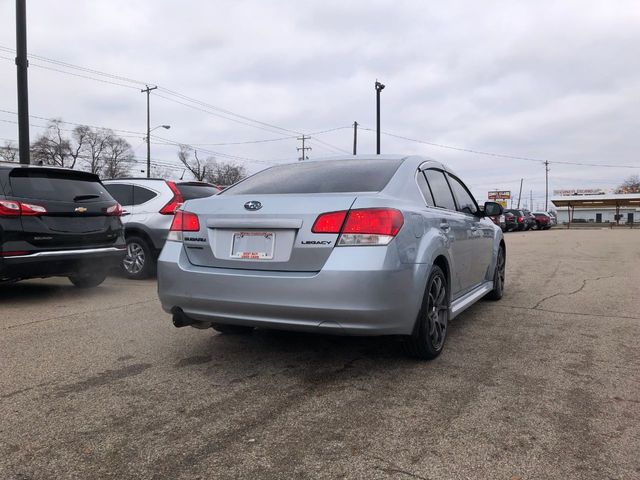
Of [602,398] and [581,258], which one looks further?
[581,258]

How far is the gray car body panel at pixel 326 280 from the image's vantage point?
3.10 m

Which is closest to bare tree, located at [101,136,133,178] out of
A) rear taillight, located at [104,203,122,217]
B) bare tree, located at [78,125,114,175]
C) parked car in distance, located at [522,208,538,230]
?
bare tree, located at [78,125,114,175]

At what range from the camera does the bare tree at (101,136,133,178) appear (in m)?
71.9

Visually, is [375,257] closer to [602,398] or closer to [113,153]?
[602,398]

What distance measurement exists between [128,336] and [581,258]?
10828 mm

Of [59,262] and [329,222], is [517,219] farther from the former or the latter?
[329,222]

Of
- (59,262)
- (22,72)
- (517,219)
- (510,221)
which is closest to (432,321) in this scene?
(59,262)

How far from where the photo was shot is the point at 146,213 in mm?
7719

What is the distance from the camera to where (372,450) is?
7.93ft

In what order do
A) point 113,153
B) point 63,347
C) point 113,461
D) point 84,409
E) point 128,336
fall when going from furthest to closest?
point 113,153 → point 128,336 → point 63,347 → point 84,409 → point 113,461

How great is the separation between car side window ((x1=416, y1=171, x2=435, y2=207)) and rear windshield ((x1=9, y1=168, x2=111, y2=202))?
4.18m

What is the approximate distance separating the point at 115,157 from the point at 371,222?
77987 mm

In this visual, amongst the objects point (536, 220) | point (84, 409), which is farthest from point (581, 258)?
point (536, 220)

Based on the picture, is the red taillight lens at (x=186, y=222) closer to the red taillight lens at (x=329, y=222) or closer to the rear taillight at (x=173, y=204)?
the red taillight lens at (x=329, y=222)
